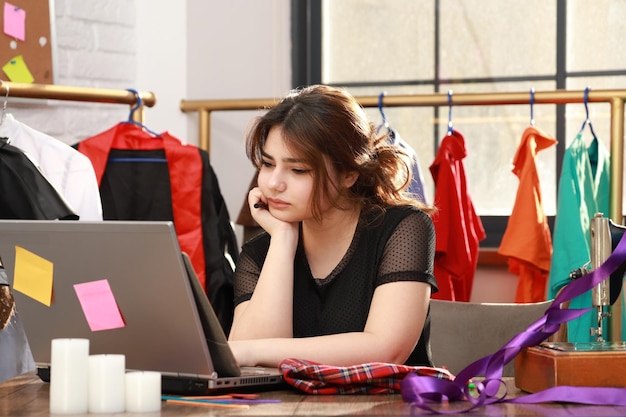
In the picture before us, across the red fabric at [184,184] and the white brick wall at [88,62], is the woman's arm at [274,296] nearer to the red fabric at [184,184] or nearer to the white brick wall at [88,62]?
the red fabric at [184,184]

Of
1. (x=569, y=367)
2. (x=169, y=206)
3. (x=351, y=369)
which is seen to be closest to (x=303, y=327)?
(x=351, y=369)

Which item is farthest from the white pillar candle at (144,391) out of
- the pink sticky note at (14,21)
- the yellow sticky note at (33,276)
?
the pink sticky note at (14,21)

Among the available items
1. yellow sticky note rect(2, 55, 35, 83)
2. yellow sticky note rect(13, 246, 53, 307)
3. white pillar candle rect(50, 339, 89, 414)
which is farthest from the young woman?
yellow sticky note rect(2, 55, 35, 83)

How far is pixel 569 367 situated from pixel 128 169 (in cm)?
173

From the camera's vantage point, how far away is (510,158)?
3.58 meters

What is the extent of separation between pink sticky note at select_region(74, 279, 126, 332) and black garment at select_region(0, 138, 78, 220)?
0.79m

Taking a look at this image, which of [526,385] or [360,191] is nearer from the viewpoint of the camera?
[526,385]

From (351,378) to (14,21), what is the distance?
6.02 feet

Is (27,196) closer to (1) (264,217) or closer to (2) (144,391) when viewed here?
(1) (264,217)

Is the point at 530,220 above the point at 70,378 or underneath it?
above

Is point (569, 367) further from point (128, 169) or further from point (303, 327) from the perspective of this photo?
point (128, 169)

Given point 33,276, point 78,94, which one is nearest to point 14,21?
point 78,94

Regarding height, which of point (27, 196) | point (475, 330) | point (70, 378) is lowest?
point (475, 330)

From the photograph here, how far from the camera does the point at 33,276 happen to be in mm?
1581
